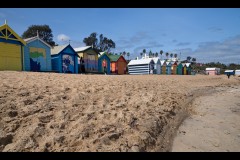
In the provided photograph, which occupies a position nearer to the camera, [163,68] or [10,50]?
[10,50]

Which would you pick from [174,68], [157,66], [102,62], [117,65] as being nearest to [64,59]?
[102,62]

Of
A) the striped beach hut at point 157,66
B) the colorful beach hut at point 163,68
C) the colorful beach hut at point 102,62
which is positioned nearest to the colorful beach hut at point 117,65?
the colorful beach hut at point 102,62

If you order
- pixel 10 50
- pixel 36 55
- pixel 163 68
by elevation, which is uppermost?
pixel 10 50

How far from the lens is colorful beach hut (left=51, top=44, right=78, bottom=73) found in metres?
19.8

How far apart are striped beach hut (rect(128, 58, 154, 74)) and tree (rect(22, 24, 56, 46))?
72.9 ft

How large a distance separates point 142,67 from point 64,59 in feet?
56.2

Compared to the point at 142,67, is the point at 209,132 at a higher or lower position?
lower

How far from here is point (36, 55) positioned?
57.7 feet

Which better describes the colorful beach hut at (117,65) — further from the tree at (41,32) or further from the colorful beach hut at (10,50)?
the tree at (41,32)

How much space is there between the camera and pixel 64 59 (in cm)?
2028

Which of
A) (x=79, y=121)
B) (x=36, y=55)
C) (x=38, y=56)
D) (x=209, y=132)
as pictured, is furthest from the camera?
(x=38, y=56)

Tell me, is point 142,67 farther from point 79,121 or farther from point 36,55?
point 79,121

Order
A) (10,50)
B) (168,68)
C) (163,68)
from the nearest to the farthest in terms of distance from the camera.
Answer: (10,50), (163,68), (168,68)

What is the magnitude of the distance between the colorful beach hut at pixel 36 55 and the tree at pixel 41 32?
31.0m
